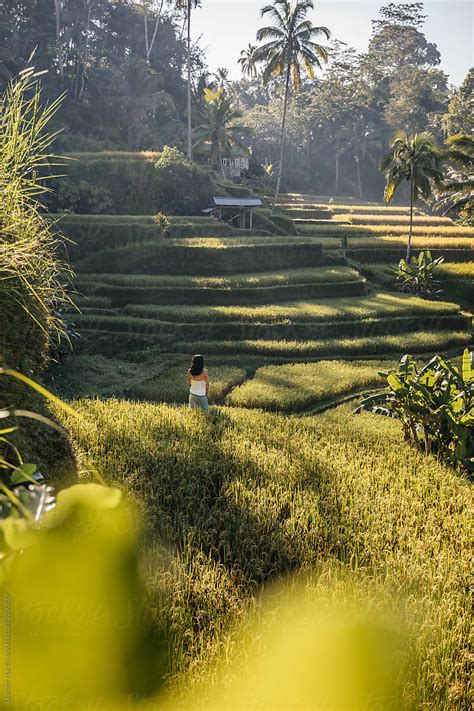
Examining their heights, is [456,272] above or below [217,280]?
above

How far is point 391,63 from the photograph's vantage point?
6612cm

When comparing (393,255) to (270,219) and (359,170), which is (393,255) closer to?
(270,219)

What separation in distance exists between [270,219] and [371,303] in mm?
10372

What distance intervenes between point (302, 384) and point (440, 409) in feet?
20.0

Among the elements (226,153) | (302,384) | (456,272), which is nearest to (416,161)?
(456,272)

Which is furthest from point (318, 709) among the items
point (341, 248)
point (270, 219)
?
point (270, 219)

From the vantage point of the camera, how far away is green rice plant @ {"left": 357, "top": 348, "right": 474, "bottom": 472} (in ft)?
18.5

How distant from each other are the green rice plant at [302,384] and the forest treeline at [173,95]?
23.3m

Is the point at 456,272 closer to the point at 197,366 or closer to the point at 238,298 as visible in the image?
the point at 238,298

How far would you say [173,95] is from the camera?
40.2m

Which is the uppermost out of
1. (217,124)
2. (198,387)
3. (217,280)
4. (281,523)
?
(217,124)

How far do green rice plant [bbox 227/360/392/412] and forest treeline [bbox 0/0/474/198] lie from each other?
76.4ft

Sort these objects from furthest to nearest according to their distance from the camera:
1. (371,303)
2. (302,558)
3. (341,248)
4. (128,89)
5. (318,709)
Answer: (128,89) < (341,248) < (371,303) < (302,558) < (318,709)

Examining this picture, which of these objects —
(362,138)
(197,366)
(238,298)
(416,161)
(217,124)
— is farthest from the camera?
(362,138)
